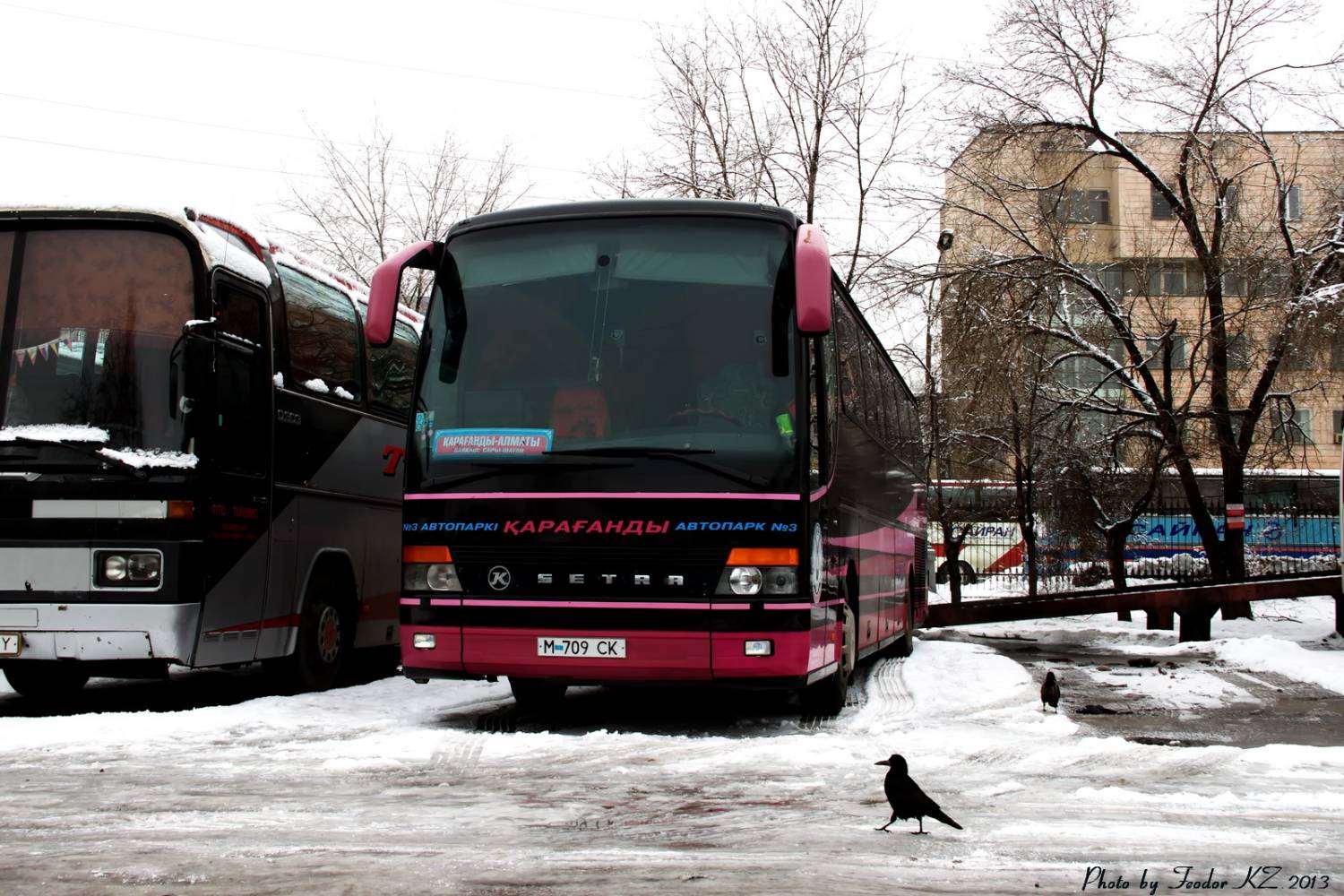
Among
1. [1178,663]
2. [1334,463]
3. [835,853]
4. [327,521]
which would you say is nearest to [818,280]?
[835,853]

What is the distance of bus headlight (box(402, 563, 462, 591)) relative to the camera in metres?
8.55

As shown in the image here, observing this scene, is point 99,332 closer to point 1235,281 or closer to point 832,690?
point 832,690

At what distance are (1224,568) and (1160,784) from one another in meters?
18.1

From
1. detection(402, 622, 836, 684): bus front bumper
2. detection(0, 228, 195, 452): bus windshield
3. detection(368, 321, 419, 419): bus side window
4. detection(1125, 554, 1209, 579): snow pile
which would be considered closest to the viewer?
detection(402, 622, 836, 684): bus front bumper

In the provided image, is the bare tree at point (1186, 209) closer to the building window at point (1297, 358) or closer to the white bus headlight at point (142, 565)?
the building window at point (1297, 358)

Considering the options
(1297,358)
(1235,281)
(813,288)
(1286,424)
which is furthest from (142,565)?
(1286,424)

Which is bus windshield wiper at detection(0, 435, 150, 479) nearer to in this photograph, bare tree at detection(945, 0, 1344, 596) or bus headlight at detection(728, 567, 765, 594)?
bus headlight at detection(728, 567, 765, 594)

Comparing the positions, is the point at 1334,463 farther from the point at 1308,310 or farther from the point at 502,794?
the point at 502,794

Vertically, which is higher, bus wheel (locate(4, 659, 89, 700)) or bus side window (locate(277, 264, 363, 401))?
bus side window (locate(277, 264, 363, 401))

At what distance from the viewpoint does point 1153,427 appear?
2502 cm

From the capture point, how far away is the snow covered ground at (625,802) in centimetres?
469

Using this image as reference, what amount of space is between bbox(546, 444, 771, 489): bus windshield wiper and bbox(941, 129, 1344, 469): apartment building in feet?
47.8

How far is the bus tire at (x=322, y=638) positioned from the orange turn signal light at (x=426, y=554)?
261 centimetres

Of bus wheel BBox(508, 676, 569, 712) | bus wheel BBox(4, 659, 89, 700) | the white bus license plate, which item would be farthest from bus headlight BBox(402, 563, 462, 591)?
bus wheel BBox(4, 659, 89, 700)
